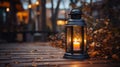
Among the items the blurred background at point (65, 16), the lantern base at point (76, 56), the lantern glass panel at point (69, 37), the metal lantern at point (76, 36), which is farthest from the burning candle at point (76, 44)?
the blurred background at point (65, 16)

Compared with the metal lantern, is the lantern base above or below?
below

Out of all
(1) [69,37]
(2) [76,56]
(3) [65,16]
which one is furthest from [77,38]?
(3) [65,16]

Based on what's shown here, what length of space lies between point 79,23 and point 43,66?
1.86 meters

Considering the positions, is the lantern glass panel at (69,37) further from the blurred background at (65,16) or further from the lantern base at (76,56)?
the blurred background at (65,16)

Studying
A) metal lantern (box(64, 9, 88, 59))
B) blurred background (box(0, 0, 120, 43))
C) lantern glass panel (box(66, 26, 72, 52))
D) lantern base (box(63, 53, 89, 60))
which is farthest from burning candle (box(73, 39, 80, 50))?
blurred background (box(0, 0, 120, 43))

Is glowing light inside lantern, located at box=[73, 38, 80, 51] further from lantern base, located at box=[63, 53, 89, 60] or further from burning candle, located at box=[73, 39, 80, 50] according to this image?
lantern base, located at box=[63, 53, 89, 60]

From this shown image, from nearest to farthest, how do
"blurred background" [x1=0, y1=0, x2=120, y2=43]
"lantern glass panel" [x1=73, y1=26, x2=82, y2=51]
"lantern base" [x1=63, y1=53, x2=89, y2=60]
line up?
1. "lantern base" [x1=63, y1=53, x2=89, y2=60]
2. "lantern glass panel" [x1=73, y1=26, x2=82, y2=51]
3. "blurred background" [x1=0, y1=0, x2=120, y2=43]

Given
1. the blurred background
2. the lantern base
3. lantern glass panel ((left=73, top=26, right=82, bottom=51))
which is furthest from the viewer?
the blurred background

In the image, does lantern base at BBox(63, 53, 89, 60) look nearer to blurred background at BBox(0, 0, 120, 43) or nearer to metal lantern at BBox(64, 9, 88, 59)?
metal lantern at BBox(64, 9, 88, 59)

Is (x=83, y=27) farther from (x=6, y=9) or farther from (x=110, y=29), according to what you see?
(x=6, y=9)

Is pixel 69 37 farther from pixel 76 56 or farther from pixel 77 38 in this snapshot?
pixel 76 56

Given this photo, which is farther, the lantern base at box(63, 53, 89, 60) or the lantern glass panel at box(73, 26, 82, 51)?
the lantern glass panel at box(73, 26, 82, 51)

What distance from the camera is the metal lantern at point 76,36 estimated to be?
815cm

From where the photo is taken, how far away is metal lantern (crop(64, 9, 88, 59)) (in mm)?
8148
